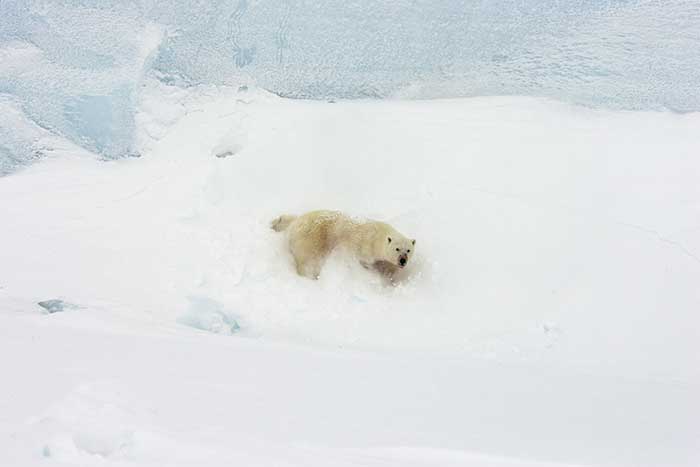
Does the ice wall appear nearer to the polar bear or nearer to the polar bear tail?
the polar bear tail

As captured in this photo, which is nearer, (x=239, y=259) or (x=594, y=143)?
(x=239, y=259)

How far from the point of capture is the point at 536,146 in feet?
22.4

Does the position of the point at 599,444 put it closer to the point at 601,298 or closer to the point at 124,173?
the point at 601,298

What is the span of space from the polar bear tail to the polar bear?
0.26 ft

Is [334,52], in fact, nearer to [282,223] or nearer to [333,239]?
[282,223]

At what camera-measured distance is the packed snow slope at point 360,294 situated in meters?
3.43

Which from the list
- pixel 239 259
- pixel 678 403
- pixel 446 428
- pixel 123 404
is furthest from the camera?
pixel 239 259

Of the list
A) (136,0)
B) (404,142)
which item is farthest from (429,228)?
(136,0)

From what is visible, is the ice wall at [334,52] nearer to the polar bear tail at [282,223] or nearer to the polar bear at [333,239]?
the polar bear tail at [282,223]

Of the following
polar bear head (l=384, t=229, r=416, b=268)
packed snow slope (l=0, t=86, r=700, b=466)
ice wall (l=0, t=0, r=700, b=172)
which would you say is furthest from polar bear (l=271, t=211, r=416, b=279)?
ice wall (l=0, t=0, r=700, b=172)

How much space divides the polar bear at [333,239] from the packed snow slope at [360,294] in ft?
0.57

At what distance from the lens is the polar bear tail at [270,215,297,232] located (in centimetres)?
652

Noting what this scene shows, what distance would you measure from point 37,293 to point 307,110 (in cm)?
378

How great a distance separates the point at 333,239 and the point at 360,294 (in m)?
Result: 0.67
